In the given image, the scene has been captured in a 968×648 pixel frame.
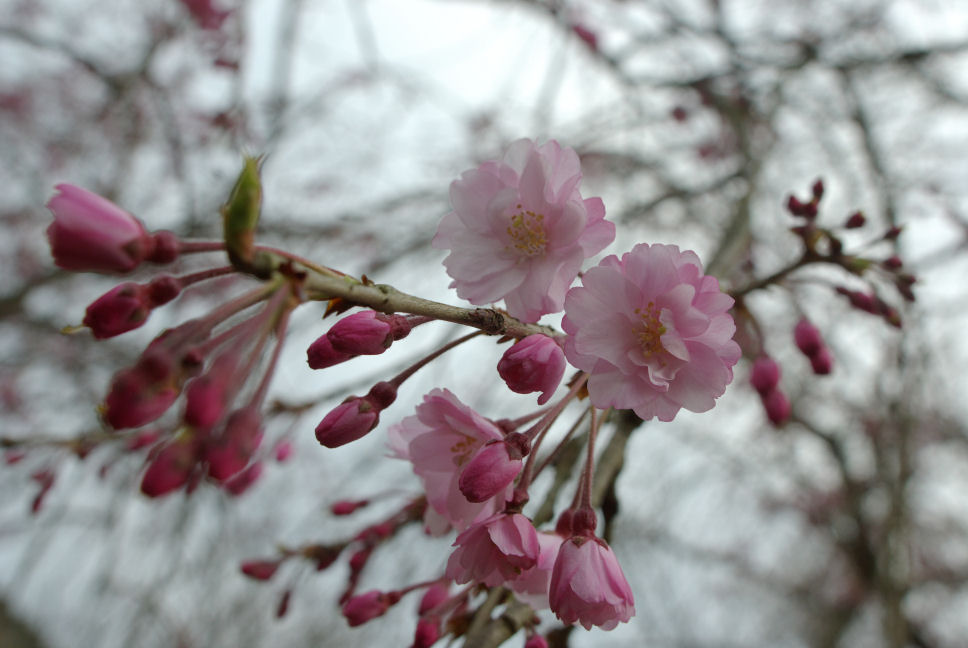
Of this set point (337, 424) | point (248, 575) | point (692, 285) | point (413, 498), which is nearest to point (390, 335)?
point (337, 424)

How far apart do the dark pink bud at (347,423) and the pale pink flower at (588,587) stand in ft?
1.12

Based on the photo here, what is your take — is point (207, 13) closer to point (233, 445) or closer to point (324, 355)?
point (324, 355)

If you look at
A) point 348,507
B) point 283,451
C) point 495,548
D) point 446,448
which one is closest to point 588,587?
point 495,548

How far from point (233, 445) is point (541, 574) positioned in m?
0.61

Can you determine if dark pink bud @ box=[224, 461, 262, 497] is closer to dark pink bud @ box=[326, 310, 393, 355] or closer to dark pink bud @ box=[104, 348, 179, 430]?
dark pink bud @ box=[326, 310, 393, 355]

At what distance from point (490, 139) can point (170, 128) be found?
2.89 metres

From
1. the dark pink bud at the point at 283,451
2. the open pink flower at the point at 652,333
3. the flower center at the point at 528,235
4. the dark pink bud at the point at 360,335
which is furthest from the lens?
the dark pink bud at the point at 283,451

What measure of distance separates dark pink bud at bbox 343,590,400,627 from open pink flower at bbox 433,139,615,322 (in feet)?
2.01

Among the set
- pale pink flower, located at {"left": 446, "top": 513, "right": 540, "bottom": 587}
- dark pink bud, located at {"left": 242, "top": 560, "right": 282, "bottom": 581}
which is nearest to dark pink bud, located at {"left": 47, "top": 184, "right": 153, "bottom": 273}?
pale pink flower, located at {"left": 446, "top": 513, "right": 540, "bottom": 587}

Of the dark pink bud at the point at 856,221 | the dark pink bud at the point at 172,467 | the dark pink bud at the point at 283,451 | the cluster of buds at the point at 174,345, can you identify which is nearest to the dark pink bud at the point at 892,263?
the dark pink bud at the point at 856,221

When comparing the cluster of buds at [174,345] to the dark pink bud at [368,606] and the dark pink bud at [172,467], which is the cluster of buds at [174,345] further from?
the dark pink bud at [368,606]

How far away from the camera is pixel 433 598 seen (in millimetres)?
1156

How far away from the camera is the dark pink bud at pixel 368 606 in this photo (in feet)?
3.70

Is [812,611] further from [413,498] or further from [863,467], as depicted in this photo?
[413,498]
